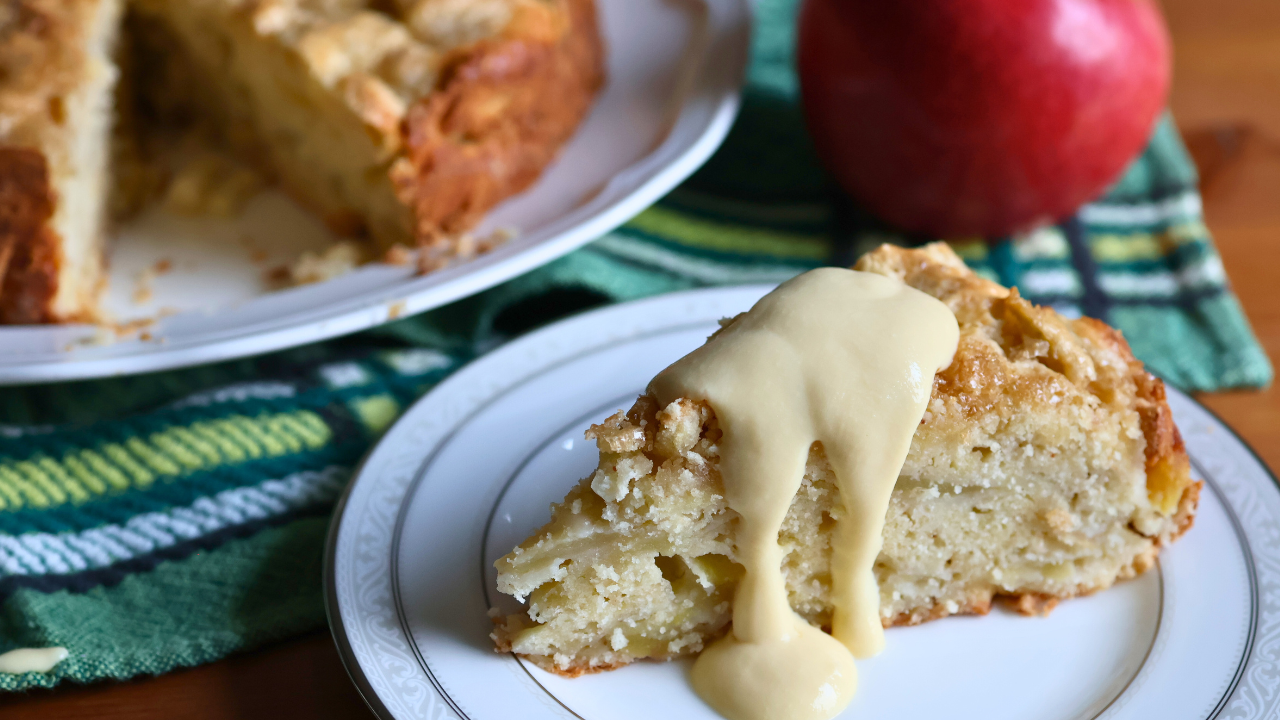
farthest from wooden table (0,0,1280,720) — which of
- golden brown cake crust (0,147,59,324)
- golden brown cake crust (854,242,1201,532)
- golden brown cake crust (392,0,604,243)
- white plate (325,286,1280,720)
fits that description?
golden brown cake crust (392,0,604,243)

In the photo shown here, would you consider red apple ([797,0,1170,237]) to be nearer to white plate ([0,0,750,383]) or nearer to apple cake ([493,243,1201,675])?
white plate ([0,0,750,383])

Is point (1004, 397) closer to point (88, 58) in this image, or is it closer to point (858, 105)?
point (858, 105)

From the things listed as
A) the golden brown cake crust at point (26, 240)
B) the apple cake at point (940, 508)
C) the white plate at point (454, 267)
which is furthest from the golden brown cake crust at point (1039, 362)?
the golden brown cake crust at point (26, 240)

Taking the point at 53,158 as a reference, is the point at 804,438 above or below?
below

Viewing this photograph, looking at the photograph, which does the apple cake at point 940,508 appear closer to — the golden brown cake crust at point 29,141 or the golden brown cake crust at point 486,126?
the golden brown cake crust at point 486,126

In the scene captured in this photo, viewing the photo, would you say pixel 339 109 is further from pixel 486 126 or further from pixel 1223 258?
pixel 1223 258

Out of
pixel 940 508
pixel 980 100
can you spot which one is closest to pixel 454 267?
pixel 940 508

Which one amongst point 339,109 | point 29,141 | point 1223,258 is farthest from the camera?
point 1223,258
